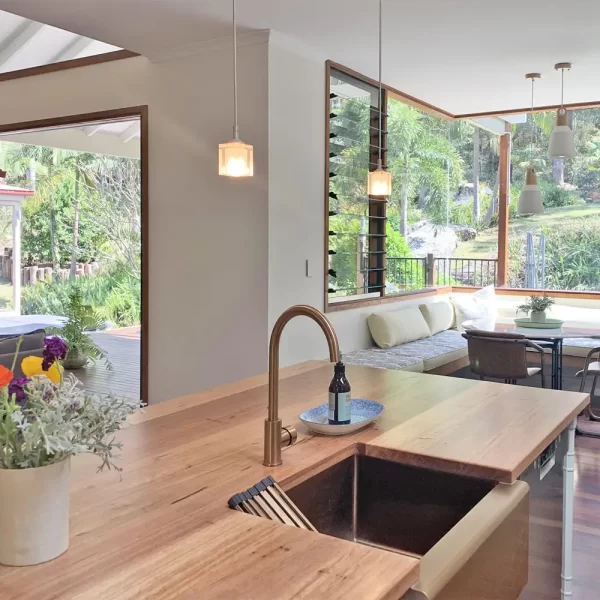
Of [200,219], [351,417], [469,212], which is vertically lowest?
[351,417]

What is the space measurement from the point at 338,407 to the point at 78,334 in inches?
209

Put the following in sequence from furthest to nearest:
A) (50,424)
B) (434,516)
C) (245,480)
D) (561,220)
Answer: (561,220) → (434,516) → (245,480) → (50,424)

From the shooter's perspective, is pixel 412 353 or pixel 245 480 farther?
pixel 412 353

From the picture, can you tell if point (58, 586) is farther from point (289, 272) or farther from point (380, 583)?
point (289, 272)

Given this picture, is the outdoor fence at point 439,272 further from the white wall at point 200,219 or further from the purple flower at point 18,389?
the purple flower at point 18,389

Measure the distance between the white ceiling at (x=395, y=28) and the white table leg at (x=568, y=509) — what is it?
2.58m

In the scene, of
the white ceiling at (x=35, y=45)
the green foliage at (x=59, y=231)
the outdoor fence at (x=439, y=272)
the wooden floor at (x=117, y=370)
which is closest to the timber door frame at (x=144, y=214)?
the wooden floor at (x=117, y=370)

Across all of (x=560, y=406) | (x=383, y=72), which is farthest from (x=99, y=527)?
(x=383, y=72)

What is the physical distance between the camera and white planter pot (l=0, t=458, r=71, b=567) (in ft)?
3.43

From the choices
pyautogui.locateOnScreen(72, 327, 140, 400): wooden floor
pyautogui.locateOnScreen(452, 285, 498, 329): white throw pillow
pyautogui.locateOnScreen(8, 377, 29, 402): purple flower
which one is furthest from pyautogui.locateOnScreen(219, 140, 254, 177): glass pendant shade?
pyautogui.locateOnScreen(452, 285, 498, 329): white throw pillow

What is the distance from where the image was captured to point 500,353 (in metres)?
4.64

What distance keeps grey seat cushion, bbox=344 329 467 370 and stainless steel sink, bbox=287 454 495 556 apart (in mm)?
2999

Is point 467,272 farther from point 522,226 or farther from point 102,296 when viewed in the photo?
point 102,296

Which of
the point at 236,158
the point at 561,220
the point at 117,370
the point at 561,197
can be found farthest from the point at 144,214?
the point at 561,197
